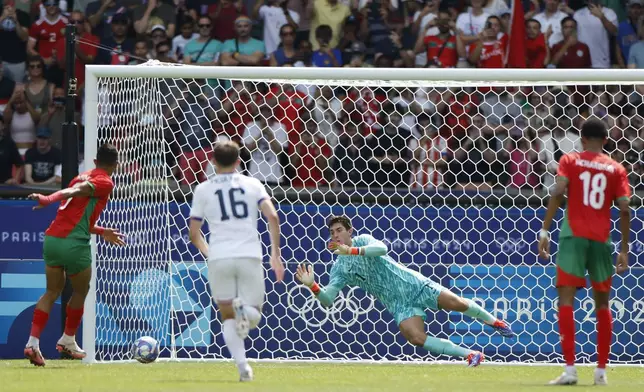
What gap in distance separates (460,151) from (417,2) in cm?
406

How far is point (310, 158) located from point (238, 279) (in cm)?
499

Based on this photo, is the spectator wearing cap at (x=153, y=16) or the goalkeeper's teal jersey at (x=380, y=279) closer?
the goalkeeper's teal jersey at (x=380, y=279)

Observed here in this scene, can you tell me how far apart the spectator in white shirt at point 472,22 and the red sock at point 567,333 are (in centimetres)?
772

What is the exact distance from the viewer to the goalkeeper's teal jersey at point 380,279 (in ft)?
37.8

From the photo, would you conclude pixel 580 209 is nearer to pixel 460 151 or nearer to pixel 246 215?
pixel 246 215

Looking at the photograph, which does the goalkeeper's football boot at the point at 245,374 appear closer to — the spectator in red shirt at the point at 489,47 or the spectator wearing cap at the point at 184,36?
the spectator in red shirt at the point at 489,47

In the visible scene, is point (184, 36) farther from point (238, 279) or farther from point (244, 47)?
point (238, 279)

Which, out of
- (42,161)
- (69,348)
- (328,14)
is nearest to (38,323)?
(69,348)

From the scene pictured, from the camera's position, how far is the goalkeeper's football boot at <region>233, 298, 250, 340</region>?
28.7 feet

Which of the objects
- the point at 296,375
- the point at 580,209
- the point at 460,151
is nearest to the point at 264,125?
the point at 460,151

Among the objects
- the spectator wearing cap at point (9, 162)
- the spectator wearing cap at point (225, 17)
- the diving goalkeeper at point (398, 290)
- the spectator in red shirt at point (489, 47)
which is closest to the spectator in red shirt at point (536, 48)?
the spectator in red shirt at point (489, 47)

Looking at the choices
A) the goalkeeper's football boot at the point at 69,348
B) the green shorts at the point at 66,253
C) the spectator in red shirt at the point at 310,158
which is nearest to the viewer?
the green shorts at the point at 66,253

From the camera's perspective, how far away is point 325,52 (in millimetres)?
16594

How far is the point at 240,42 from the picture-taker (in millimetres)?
16750
